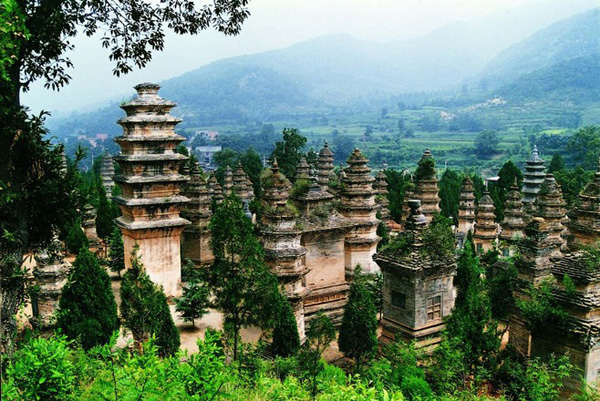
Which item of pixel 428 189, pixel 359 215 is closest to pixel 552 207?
pixel 428 189

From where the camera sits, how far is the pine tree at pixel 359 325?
14805 millimetres

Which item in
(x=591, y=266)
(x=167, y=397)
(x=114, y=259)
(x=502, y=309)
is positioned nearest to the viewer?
(x=167, y=397)

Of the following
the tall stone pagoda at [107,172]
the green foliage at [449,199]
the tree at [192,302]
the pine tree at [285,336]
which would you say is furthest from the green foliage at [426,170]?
the tall stone pagoda at [107,172]

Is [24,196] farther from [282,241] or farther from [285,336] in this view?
[282,241]

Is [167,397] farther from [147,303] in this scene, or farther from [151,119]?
[151,119]

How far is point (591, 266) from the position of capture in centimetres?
1331

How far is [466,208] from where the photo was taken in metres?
35.1

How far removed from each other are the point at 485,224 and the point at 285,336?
20911mm

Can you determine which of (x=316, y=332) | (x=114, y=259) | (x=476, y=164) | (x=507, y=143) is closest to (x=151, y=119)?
(x=114, y=259)

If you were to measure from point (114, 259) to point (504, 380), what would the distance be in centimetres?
1495

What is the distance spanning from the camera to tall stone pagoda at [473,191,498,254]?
3203cm

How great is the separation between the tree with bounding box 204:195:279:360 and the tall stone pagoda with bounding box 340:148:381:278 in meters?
8.40

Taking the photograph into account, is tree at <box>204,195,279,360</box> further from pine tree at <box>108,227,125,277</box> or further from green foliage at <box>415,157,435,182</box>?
green foliage at <box>415,157,435,182</box>

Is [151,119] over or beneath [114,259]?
over
